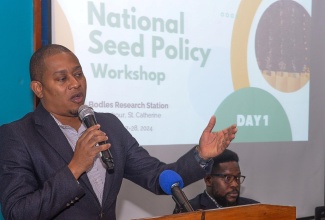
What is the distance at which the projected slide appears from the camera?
10.2ft

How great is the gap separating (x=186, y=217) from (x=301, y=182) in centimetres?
299

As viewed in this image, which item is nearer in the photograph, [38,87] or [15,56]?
[38,87]

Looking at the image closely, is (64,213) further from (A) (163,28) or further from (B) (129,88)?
(A) (163,28)

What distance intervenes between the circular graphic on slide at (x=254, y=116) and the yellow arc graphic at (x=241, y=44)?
9 centimetres

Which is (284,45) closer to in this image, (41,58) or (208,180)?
(208,180)

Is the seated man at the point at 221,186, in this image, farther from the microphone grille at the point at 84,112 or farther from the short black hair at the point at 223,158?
the microphone grille at the point at 84,112

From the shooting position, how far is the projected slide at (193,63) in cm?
311

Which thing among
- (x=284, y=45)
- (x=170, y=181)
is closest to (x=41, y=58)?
(x=170, y=181)

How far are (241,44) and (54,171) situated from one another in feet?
7.28

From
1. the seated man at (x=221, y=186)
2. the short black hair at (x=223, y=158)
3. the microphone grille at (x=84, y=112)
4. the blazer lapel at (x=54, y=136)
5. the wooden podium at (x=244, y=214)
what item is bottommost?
the seated man at (x=221, y=186)

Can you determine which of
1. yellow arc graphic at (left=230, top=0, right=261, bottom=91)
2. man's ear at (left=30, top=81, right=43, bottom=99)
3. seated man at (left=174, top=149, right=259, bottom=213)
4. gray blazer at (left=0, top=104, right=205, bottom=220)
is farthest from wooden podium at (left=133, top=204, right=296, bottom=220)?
yellow arc graphic at (left=230, top=0, right=261, bottom=91)

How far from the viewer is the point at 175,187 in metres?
1.83

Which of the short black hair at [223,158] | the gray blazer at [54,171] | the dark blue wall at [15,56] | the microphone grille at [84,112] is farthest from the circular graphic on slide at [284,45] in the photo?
the microphone grille at [84,112]

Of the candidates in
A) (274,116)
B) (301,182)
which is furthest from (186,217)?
(301,182)
